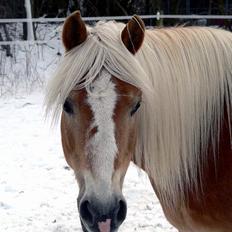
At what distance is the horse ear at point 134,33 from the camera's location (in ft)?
5.97

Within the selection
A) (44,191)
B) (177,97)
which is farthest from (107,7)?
(177,97)

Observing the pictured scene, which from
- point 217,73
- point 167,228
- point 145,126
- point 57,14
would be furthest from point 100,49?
point 57,14

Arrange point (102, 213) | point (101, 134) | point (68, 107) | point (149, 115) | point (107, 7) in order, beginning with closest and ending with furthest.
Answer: point (102, 213)
point (101, 134)
point (68, 107)
point (149, 115)
point (107, 7)

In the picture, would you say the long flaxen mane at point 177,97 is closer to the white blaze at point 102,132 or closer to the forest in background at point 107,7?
the white blaze at point 102,132

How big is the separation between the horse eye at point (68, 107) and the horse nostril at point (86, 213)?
368 mm

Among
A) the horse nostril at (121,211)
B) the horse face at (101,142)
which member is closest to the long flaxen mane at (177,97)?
the horse face at (101,142)

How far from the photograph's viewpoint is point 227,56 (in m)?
2.03

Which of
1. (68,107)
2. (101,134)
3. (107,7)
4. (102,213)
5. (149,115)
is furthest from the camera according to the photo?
(107,7)

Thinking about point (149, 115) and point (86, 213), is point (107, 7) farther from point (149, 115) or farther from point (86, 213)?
point (86, 213)

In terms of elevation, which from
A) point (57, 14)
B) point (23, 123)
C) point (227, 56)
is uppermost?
point (227, 56)

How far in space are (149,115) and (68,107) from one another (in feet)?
1.20

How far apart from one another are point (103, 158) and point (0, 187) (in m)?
2.55

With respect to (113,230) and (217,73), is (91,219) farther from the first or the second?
(217,73)

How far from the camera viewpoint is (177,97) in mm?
1963
